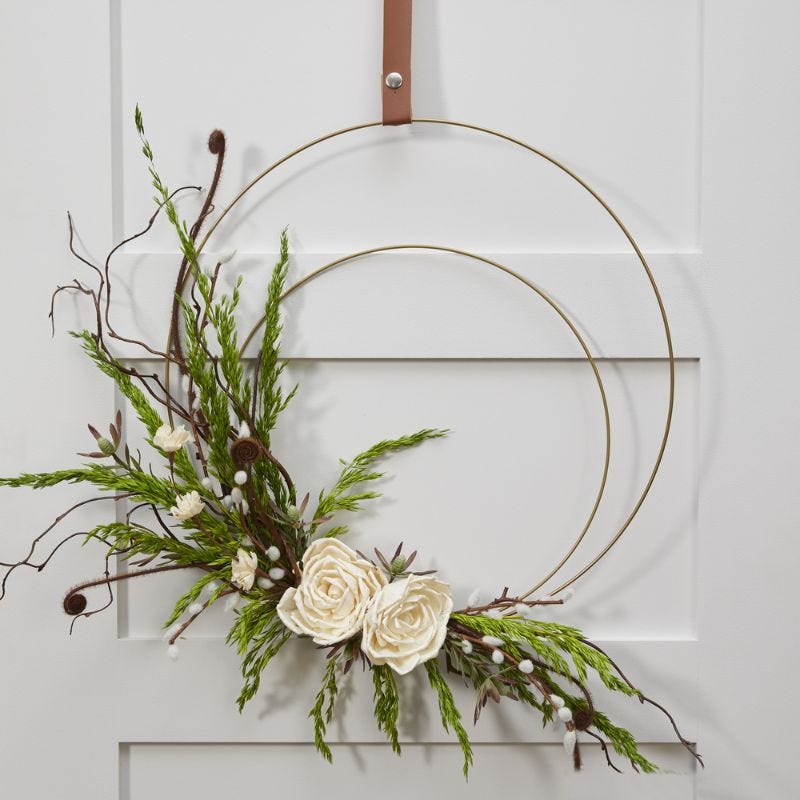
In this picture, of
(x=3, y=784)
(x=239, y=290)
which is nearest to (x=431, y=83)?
(x=239, y=290)

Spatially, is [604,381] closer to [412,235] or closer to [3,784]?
[412,235]

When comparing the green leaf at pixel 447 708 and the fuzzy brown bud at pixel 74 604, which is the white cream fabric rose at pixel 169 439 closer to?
the fuzzy brown bud at pixel 74 604

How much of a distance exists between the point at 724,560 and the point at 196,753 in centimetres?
53

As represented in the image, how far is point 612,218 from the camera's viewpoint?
26.6 inches

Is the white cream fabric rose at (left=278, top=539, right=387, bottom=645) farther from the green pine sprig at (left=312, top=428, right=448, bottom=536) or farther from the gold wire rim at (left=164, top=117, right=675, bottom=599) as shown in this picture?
the gold wire rim at (left=164, top=117, right=675, bottom=599)

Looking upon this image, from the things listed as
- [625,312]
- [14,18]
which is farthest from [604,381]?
[14,18]

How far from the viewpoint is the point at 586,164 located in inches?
26.6

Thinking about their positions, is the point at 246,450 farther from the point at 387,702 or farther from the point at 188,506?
the point at 387,702

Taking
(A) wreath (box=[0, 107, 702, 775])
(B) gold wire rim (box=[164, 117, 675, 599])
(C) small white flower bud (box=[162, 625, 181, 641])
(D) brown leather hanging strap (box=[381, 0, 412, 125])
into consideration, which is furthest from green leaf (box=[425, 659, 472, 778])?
(D) brown leather hanging strap (box=[381, 0, 412, 125])

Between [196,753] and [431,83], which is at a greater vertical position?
[431,83]

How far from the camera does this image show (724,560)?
0.68 metres

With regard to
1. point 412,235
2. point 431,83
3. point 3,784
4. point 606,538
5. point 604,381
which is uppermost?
point 431,83

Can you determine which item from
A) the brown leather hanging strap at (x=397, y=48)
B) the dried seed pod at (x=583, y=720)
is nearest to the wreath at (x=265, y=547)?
the dried seed pod at (x=583, y=720)

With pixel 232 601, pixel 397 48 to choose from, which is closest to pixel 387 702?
pixel 232 601
